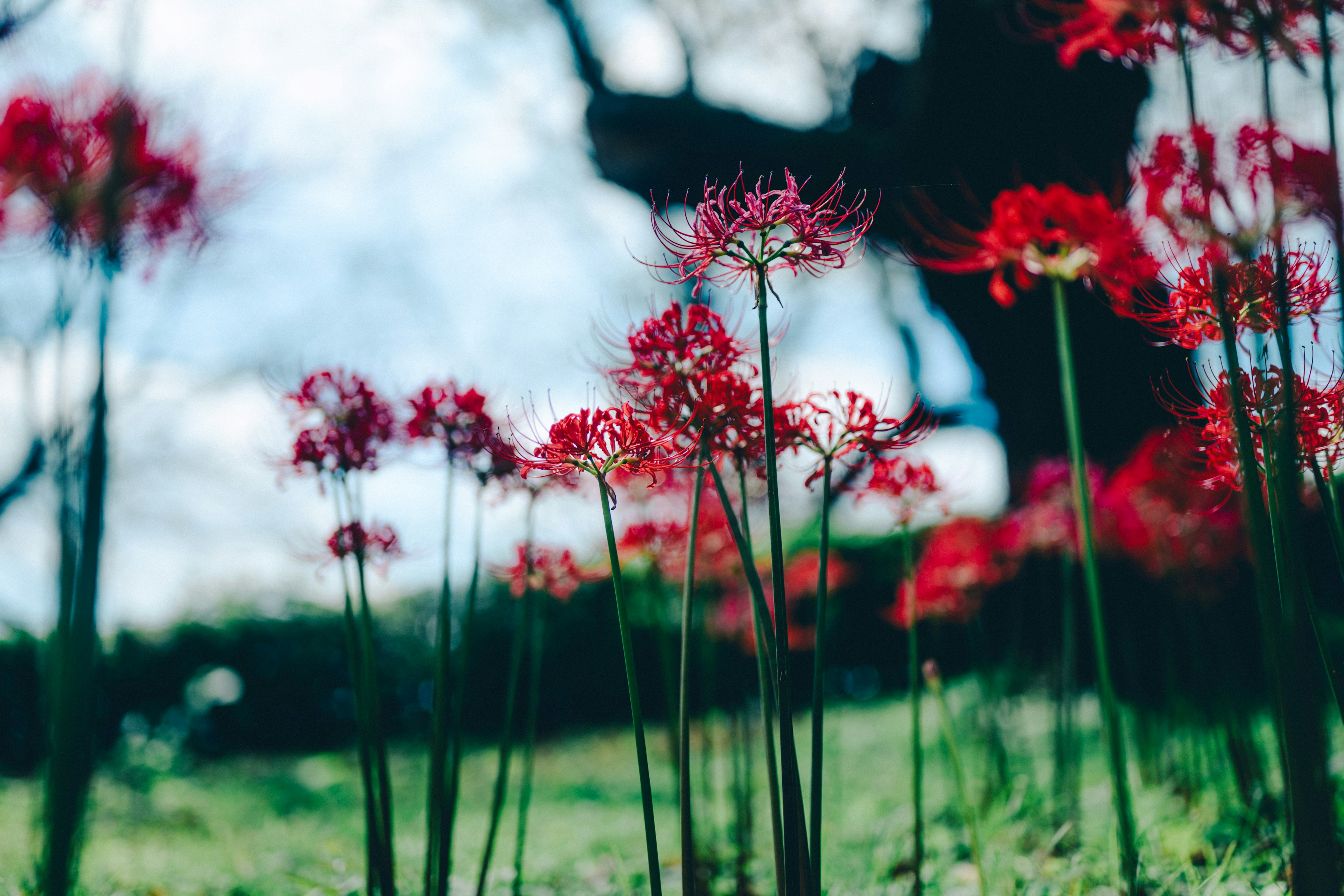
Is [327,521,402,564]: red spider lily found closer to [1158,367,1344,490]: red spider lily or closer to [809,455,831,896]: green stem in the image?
[809,455,831,896]: green stem

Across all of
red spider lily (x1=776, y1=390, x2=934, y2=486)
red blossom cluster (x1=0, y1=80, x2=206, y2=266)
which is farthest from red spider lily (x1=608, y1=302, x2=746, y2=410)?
red blossom cluster (x1=0, y1=80, x2=206, y2=266)

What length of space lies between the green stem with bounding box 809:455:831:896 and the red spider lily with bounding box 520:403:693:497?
31 cm

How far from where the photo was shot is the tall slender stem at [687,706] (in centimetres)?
123

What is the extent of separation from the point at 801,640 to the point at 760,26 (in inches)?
196

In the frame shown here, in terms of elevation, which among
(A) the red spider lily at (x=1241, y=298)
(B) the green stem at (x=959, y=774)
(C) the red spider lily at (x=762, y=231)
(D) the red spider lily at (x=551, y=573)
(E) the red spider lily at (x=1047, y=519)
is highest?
(C) the red spider lily at (x=762, y=231)

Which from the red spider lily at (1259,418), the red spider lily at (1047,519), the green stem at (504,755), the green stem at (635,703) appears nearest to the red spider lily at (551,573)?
the green stem at (504,755)

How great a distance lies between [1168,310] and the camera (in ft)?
4.64

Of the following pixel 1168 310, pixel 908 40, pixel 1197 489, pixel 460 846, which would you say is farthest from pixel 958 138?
pixel 460 846

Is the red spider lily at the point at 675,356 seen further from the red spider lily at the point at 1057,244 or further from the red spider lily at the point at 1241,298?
the red spider lily at the point at 1241,298

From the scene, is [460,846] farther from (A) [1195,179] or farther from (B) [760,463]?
(A) [1195,179]

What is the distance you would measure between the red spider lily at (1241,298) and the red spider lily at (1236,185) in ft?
0.20

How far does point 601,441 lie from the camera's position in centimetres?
128

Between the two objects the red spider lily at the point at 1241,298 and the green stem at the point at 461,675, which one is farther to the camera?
the green stem at the point at 461,675

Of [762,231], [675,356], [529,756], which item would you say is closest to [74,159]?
[675,356]
